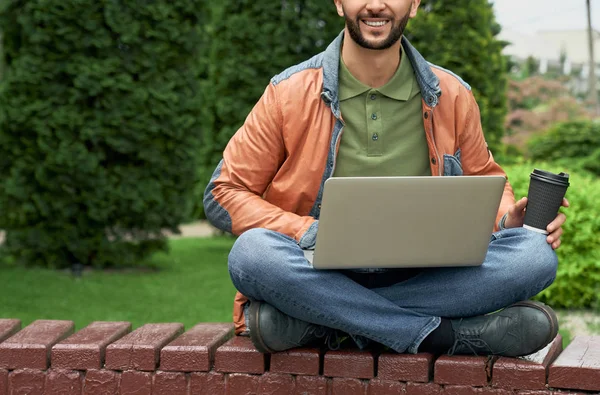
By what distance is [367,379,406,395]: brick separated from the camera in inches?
116

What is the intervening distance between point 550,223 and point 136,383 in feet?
4.72

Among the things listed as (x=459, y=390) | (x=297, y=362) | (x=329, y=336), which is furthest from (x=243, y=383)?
(x=459, y=390)

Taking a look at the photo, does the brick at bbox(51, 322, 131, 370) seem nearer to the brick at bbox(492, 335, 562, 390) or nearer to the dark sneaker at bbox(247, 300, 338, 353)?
the dark sneaker at bbox(247, 300, 338, 353)

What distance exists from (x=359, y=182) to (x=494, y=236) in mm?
676

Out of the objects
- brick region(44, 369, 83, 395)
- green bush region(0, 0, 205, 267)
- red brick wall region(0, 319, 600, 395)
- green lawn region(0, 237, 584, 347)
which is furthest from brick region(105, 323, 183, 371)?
green bush region(0, 0, 205, 267)

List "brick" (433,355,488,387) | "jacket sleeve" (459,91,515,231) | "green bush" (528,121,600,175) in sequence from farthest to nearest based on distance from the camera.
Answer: "green bush" (528,121,600,175)
"jacket sleeve" (459,91,515,231)
"brick" (433,355,488,387)

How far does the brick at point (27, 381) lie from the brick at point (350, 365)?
971mm

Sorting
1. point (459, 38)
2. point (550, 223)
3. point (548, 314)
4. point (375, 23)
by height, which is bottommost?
point (548, 314)

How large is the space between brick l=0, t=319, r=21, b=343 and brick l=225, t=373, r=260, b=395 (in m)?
0.88

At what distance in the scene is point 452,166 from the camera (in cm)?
315

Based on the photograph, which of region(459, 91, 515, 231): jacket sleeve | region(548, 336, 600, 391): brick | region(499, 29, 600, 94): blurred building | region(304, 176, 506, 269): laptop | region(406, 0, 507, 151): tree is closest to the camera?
region(304, 176, 506, 269): laptop

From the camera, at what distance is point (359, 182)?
8.59 feet

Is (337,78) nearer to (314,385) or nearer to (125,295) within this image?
(314,385)

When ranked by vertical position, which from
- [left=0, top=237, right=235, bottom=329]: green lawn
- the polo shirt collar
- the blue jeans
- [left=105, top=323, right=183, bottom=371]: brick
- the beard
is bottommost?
[left=0, top=237, right=235, bottom=329]: green lawn
